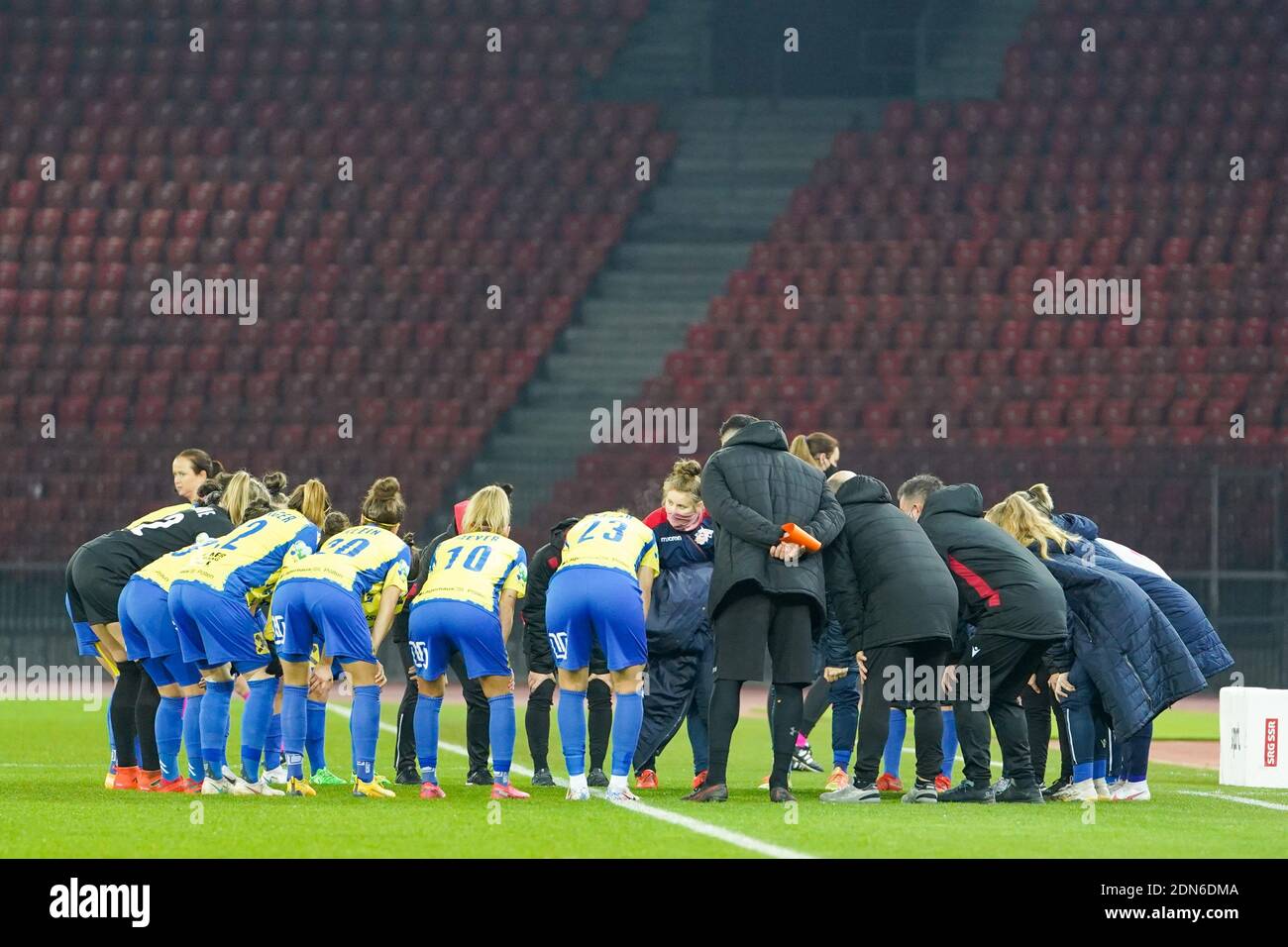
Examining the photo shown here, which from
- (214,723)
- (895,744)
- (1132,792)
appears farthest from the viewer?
(895,744)

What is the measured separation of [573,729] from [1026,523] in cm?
251

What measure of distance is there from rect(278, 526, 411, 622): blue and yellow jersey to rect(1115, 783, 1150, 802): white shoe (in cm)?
378

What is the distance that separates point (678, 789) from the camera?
10.7 metres

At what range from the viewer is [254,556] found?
32.8ft

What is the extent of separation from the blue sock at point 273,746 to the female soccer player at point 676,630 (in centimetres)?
191

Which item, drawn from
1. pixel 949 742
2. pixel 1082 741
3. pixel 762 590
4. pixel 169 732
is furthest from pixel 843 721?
pixel 169 732

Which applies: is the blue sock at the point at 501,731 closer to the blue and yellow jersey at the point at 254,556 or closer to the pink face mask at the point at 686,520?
the blue and yellow jersey at the point at 254,556

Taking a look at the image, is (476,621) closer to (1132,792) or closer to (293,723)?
(293,723)

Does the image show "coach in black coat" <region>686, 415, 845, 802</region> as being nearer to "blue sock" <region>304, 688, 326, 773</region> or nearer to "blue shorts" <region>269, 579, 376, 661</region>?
"blue shorts" <region>269, 579, 376, 661</region>

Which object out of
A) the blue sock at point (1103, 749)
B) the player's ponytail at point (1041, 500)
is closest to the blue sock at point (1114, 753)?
the blue sock at point (1103, 749)

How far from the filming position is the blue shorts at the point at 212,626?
986 cm

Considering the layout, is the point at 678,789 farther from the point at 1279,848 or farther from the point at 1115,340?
the point at 1115,340
